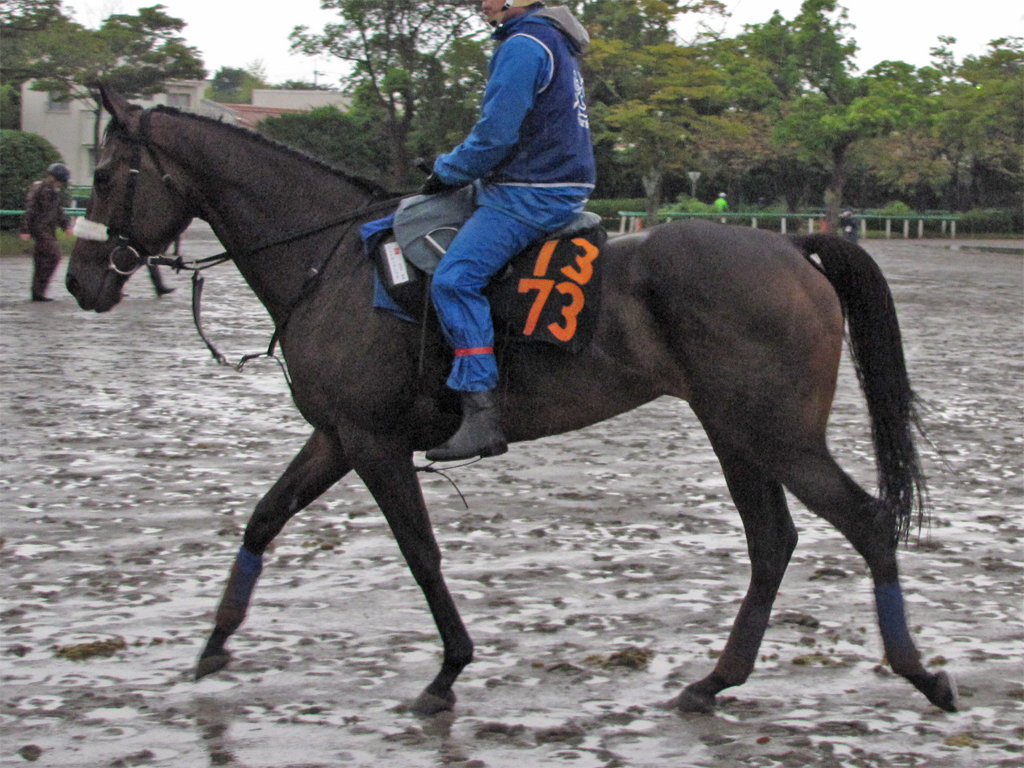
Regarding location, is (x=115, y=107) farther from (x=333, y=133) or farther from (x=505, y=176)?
(x=333, y=133)

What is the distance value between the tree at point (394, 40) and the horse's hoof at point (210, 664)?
49.6 metres

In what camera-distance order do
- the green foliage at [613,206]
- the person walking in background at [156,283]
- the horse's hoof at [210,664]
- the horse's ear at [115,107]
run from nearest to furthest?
the horse's hoof at [210,664]
the horse's ear at [115,107]
the person walking in background at [156,283]
the green foliage at [613,206]

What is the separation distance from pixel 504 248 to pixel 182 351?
36.1 ft

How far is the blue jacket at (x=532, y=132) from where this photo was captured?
4.93 metres

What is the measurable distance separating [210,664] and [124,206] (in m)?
1.94

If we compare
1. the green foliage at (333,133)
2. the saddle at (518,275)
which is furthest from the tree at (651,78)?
the saddle at (518,275)

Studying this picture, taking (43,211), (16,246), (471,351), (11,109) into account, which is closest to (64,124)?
(11,109)

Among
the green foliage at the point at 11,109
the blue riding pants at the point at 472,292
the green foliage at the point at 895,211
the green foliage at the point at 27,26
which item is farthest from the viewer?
the green foliage at the point at 11,109

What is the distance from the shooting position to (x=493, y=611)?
5.89 meters

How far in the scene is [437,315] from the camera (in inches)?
198

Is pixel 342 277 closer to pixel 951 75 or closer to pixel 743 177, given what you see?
pixel 743 177

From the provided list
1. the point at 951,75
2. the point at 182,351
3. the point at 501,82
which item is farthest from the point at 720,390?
the point at 951,75

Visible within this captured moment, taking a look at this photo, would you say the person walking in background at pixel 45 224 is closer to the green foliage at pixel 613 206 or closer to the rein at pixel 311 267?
the rein at pixel 311 267

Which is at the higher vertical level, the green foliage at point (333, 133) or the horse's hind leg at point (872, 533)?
the green foliage at point (333, 133)
